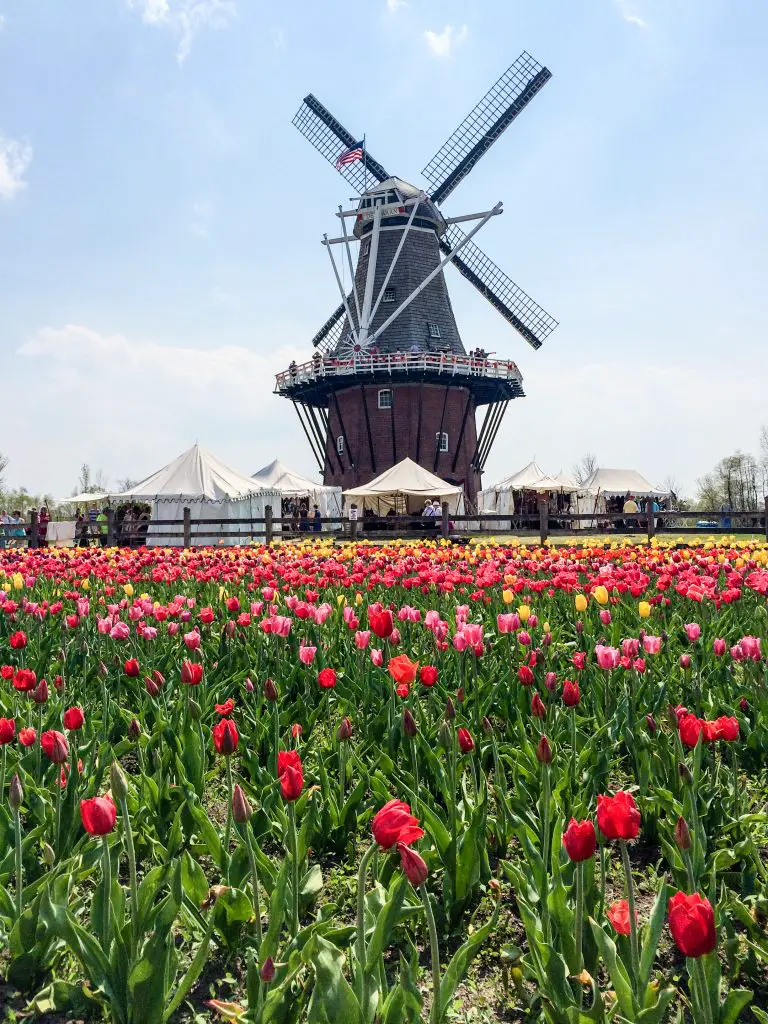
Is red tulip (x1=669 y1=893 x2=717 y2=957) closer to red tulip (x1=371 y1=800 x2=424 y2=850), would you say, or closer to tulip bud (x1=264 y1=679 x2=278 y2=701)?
red tulip (x1=371 y1=800 x2=424 y2=850)

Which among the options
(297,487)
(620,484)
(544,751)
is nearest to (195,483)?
(297,487)

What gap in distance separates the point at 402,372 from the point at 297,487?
5.67 m

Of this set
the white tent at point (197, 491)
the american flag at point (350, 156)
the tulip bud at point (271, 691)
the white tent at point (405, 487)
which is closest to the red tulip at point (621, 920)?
the tulip bud at point (271, 691)

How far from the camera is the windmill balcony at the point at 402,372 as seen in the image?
28641 mm

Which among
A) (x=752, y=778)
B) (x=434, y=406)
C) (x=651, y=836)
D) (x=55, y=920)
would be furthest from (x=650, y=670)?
(x=434, y=406)

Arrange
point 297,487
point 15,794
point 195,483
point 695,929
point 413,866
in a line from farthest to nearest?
point 297,487, point 195,483, point 15,794, point 413,866, point 695,929

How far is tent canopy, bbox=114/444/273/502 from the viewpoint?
77.8 ft

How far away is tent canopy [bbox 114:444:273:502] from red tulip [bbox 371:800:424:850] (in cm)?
2281

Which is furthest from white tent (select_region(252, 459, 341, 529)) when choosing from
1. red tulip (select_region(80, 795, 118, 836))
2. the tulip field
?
red tulip (select_region(80, 795, 118, 836))

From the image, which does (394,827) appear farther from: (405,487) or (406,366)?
(406,366)

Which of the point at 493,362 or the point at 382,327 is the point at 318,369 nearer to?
the point at 382,327

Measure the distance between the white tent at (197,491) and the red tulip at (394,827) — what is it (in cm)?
2170

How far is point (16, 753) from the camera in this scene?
313 cm

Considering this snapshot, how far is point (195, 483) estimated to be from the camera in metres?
24.1
